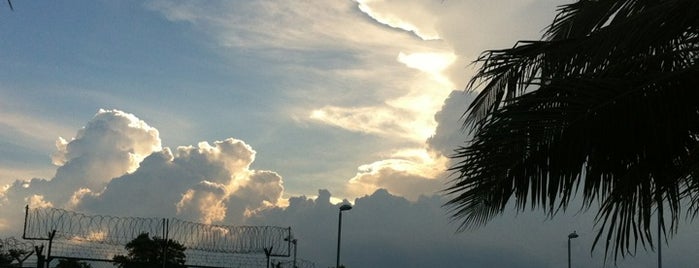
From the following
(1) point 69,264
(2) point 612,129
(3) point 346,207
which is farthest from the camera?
(1) point 69,264

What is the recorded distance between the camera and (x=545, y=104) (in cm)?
684

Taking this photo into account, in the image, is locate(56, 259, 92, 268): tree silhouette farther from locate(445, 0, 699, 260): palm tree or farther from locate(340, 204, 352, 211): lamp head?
locate(445, 0, 699, 260): palm tree

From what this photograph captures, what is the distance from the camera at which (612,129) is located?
662 cm

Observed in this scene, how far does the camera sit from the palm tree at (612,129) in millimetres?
6555

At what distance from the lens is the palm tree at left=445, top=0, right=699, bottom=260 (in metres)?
6.55

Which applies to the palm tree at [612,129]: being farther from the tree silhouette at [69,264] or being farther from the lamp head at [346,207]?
the tree silhouette at [69,264]

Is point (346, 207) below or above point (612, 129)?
above

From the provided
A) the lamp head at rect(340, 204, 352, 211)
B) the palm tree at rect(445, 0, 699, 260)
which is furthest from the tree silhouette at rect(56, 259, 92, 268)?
the palm tree at rect(445, 0, 699, 260)

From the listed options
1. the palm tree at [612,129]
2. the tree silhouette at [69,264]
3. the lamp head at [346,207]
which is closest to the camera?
the palm tree at [612,129]

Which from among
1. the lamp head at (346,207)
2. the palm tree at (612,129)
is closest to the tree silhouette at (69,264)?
the lamp head at (346,207)

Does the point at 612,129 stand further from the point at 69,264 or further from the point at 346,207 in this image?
the point at 69,264

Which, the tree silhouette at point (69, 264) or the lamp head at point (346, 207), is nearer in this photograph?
the lamp head at point (346, 207)

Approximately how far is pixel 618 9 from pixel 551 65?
0.77 meters

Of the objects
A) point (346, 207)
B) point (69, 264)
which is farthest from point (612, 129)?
point (69, 264)
